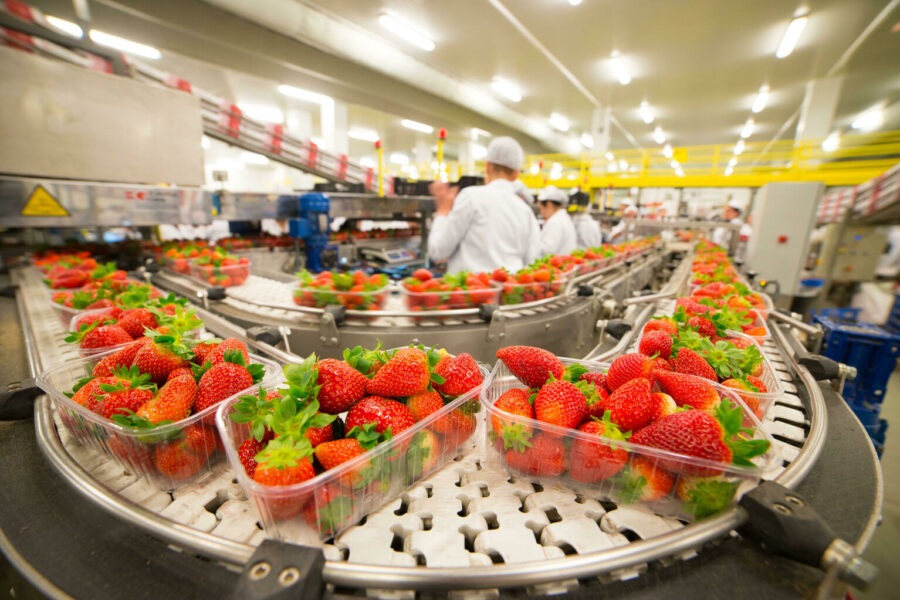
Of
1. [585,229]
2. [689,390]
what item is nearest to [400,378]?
[689,390]

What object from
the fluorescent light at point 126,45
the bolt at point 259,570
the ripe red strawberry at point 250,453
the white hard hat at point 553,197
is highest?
the fluorescent light at point 126,45

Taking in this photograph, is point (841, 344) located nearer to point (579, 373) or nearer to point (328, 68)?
point (579, 373)

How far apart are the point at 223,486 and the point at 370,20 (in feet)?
26.0

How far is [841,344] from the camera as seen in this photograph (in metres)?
2.56

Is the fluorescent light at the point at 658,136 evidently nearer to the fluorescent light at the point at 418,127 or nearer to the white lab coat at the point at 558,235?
the fluorescent light at the point at 418,127

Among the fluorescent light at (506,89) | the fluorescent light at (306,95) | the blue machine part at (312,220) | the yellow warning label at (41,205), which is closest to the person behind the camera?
the yellow warning label at (41,205)

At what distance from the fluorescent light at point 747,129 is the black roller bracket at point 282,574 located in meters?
16.7

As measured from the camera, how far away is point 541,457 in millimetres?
614

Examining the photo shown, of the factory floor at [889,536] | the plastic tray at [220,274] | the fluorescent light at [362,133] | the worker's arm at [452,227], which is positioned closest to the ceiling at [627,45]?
the fluorescent light at [362,133]

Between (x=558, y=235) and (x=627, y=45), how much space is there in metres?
5.43

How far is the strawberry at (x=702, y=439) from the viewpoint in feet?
1.67

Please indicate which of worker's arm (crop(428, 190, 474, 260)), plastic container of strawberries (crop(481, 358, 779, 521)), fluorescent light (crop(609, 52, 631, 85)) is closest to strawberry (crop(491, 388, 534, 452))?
plastic container of strawberries (crop(481, 358, 779, 521))

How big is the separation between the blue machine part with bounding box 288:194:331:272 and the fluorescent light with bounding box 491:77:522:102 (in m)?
8.12

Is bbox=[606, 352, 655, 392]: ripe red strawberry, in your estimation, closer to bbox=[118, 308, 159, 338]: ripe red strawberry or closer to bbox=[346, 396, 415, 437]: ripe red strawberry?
bbox=[346, 396, 415, 437]: ripe red strawberry
